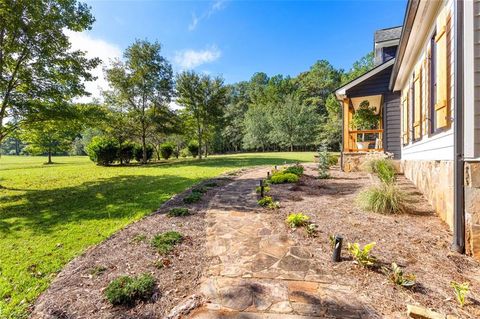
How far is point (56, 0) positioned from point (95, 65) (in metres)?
2.15

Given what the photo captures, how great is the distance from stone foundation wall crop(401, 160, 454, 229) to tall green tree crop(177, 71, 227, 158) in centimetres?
1744

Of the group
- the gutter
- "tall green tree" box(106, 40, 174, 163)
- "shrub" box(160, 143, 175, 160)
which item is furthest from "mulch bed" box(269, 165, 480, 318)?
"shrub" box(160, 143, 175, 160)

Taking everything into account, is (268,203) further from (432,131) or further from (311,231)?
(432,131)

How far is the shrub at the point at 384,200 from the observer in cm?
375

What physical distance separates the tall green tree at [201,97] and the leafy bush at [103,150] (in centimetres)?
688

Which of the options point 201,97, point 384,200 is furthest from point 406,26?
point 201,97

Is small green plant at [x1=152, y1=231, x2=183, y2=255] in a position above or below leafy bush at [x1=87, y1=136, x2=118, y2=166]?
below

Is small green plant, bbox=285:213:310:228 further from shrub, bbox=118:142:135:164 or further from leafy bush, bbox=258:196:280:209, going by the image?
shrub, bbox=118:142:135:164

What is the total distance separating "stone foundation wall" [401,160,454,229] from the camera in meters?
2.98

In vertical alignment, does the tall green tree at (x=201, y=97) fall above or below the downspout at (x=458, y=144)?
above

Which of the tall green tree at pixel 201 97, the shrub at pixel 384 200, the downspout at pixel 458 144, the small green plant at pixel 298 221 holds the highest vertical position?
the tall green tree at pixel 201 97

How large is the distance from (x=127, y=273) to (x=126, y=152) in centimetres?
1582

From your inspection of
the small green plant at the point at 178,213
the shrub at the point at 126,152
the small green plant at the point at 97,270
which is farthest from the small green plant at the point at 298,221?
the shrub at the point at 126,152

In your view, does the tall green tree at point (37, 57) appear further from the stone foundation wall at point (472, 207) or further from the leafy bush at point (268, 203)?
the stone foundation wall at point (472, 207)
